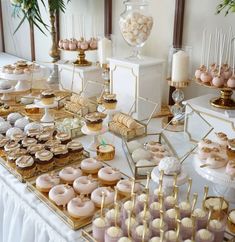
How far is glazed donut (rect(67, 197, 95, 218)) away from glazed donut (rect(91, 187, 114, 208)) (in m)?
0.02

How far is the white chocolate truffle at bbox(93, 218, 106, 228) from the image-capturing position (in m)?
0.92

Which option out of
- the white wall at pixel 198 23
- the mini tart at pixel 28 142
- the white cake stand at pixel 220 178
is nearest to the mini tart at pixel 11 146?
the mini tart at pixel 28 142

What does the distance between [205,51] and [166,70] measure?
29cm

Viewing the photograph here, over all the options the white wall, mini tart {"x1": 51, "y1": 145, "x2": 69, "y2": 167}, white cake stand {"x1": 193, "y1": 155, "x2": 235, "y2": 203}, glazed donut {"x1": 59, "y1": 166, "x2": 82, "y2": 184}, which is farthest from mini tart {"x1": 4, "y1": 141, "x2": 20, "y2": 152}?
the white wall

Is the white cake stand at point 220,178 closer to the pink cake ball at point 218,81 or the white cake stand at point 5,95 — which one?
the pink cake ball at point 218,81

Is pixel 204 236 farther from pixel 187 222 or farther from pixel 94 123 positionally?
pixel 94 123

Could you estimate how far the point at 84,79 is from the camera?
2.10 meters

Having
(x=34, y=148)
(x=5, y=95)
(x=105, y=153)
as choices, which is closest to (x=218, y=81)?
(x=105, y=153)

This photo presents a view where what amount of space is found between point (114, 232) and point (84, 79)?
132 centimetres

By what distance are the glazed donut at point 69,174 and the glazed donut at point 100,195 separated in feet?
0.37

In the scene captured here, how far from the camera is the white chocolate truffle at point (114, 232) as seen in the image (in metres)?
0.88

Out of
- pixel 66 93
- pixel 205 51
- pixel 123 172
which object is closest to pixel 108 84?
pixel 66 93

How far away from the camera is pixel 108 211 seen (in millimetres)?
968

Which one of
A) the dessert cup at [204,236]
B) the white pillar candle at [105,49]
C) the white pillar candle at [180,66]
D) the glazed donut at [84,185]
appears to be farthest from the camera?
the white pillar candle at [105,49]
